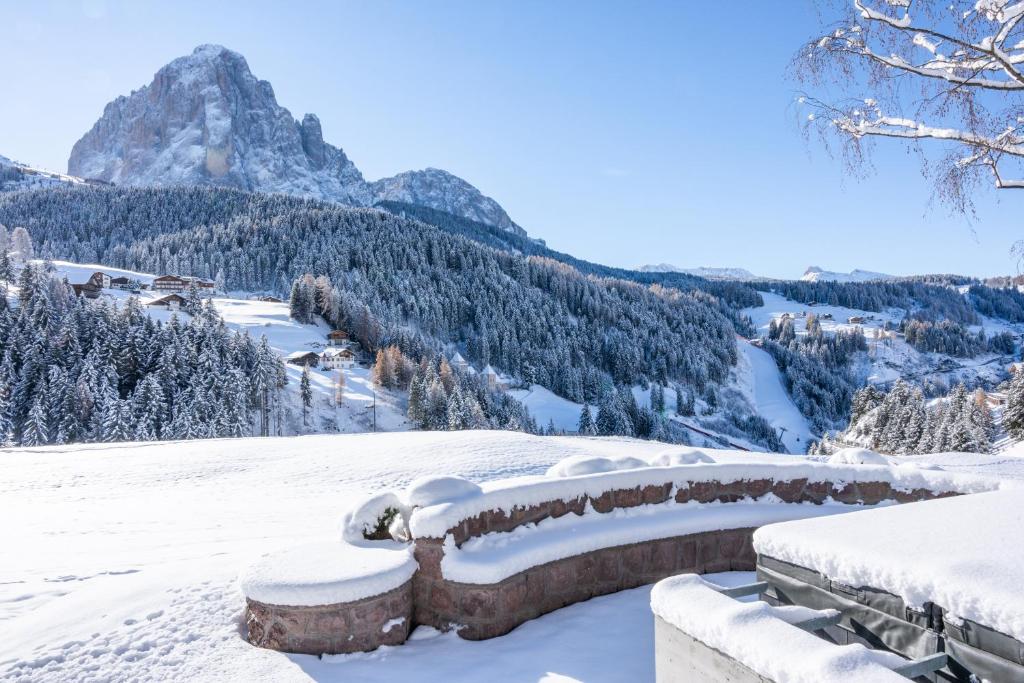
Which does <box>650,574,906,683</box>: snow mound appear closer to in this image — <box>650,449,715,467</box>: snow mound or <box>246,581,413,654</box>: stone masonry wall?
<box>246,581,413,654</box>: stone masonry wall

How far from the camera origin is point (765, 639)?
10.2 feet

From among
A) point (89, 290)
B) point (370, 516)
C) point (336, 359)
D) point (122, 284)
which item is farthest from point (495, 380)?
point (370, 516)

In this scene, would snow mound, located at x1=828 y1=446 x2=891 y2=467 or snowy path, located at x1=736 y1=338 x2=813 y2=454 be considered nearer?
snow mound, located at x1=828 y1=446 x2=891 y2=467

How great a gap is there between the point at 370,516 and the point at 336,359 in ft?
231

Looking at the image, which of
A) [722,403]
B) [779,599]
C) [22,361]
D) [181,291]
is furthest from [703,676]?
[722,403]

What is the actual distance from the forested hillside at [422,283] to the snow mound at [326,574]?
79436mm

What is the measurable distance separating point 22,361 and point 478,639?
54951 mm

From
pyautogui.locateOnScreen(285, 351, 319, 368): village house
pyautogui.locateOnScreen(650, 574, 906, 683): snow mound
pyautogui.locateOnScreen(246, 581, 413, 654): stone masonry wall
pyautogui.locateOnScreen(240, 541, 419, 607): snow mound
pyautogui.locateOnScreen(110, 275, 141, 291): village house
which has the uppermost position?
pyautogui.locateOnScreen(110, 275, 141, 291): village house

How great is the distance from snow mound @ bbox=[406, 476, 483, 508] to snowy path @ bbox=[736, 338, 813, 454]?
99.2 meters

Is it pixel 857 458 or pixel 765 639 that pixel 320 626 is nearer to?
pixel 765 639

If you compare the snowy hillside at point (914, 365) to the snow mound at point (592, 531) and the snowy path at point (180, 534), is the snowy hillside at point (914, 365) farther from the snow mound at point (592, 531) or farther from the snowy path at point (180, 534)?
the snow mound at point (592, 531)

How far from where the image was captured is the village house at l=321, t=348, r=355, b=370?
2891 inches

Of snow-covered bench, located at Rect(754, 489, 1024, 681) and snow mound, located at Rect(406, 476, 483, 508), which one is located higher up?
snow-covered bench, located at Rect(754, 489, 1024, 681)

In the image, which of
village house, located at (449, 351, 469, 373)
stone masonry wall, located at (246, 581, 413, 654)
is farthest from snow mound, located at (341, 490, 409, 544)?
village house, located at (449, 351, 469, 373)
